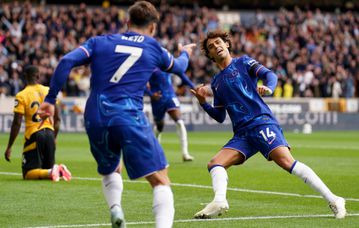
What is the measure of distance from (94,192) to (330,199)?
13.4 ft

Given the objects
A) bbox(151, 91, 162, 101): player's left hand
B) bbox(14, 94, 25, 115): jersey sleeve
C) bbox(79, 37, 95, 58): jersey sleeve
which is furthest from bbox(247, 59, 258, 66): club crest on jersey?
bbox(151, 91, 162, 101): player's left hand

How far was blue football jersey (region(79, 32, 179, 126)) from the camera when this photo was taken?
302 inches

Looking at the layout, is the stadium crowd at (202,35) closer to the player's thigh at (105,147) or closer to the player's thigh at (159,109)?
the player's thigh at (159,109)

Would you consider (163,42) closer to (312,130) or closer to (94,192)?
(312,130)

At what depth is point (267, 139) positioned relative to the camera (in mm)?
10102

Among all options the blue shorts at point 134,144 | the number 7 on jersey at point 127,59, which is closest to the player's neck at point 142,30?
the number 7 on jersey at point 127,59

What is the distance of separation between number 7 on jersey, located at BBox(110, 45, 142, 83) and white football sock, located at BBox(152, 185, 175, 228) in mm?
1045

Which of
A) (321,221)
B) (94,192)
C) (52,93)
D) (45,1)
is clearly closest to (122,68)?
(52,93)

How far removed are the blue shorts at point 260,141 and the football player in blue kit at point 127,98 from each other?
2528 millimetres

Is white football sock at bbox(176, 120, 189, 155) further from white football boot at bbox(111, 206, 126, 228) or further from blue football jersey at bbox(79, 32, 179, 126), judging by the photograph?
blue football jersey at bbox(79, 32, 179, 126)

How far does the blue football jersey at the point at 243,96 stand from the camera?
10266 mm

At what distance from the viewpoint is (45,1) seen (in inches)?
1658

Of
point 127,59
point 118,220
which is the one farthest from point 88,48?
point 118,220

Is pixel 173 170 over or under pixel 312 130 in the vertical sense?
over
